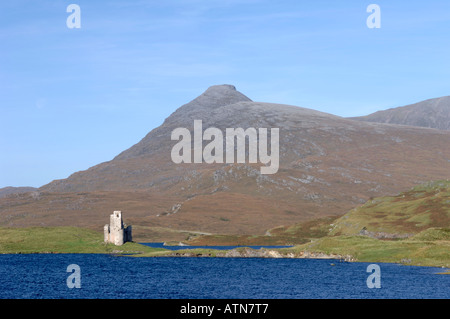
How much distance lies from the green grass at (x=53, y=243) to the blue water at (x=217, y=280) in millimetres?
26669

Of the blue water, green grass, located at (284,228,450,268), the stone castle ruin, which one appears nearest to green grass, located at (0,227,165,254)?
the stone castle ruin

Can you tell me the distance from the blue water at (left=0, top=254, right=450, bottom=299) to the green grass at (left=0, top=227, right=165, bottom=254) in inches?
1050

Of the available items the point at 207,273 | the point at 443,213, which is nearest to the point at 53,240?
the point at 207,273

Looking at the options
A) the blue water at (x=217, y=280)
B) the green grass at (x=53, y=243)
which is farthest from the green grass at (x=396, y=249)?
the green grass at (x=53, y=243)

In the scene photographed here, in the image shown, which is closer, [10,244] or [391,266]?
[391,266]

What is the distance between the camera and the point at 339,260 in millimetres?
143875

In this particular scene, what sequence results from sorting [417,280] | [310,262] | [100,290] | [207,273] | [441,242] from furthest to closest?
[310,262], [441,242], [207,273], [417,280], [100,290]

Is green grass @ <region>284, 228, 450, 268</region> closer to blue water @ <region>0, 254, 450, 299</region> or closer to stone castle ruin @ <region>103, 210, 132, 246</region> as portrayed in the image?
blue water @ <region>0, 254, 450, 299</region>

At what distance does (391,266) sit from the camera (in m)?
122

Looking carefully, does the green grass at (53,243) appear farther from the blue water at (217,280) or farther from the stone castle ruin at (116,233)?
the blue water at (217,280)

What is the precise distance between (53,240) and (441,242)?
108076 mm
